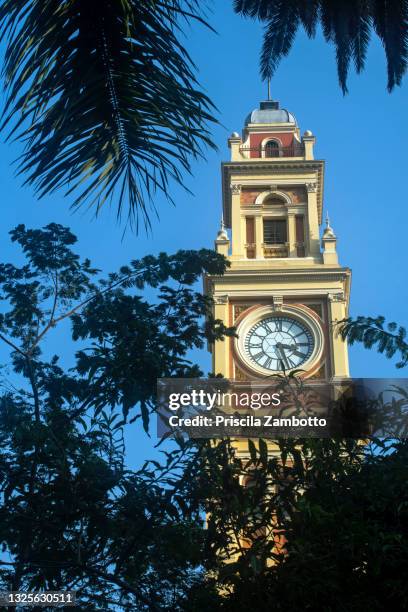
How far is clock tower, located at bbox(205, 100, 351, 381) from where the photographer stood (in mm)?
29359

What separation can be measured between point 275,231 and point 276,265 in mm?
2361

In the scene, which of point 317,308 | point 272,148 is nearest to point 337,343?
point 317,308

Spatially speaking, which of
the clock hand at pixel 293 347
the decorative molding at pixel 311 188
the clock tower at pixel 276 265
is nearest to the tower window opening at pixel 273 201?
the clock tower at pixel 276 265

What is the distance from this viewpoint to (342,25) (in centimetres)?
580

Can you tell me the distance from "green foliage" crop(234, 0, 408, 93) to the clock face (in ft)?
72.7

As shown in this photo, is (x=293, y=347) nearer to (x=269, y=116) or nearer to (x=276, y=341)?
(x=276, y=341)

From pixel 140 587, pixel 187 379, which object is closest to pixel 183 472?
pixel 140 587

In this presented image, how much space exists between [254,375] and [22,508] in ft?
66.7

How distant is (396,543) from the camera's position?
7.46m

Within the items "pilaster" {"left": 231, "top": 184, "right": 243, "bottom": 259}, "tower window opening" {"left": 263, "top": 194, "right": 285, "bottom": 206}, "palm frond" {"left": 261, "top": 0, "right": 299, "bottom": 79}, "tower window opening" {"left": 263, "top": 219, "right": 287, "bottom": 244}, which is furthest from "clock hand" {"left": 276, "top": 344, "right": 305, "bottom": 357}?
"palm frond" {"left": 261, "top": 0, "right": 299, "bottom": 79}

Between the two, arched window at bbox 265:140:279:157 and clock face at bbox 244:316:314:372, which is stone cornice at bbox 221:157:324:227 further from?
clock face at bbox 244:316:314:372

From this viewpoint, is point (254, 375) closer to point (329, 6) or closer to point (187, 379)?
point (187, 379)

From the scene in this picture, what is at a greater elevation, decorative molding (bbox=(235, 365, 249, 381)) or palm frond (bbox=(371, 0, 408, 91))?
decorative molding (bbox=(235, 365, 249, 381))

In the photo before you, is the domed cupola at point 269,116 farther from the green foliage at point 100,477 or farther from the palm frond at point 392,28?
the palm frond at point 392,28
